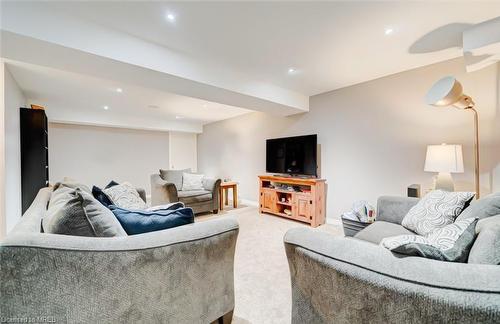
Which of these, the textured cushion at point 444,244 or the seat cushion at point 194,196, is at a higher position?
the textured cushion at point 444,244

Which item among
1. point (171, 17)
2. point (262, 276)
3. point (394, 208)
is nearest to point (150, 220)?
point (262, 276)

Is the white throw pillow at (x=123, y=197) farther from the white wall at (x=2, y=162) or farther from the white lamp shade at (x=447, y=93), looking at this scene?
the white lamp shade at (x=447, y=93)

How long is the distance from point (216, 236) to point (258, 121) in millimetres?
4138

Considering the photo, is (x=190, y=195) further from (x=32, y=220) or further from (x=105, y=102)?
(x=32, y=220)

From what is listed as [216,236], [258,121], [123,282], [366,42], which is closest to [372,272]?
[216,236]

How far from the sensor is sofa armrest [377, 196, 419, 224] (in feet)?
6.95

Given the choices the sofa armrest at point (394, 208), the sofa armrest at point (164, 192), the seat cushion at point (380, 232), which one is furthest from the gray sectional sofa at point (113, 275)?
the sofa armrest at point (164, 192)

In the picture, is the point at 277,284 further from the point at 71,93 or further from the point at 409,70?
the point at 71,93

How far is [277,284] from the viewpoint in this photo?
1.90 meters

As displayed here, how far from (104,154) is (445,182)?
6873 mm

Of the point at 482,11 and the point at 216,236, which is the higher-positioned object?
the point at 482,11

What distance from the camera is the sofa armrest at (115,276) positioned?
0.84 m

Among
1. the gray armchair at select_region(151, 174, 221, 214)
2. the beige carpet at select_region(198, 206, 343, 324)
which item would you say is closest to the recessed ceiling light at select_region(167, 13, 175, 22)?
the beige carpet at select_region(198, 206, 343, 324)

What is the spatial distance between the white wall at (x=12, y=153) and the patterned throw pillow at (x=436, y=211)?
4.47 metres
